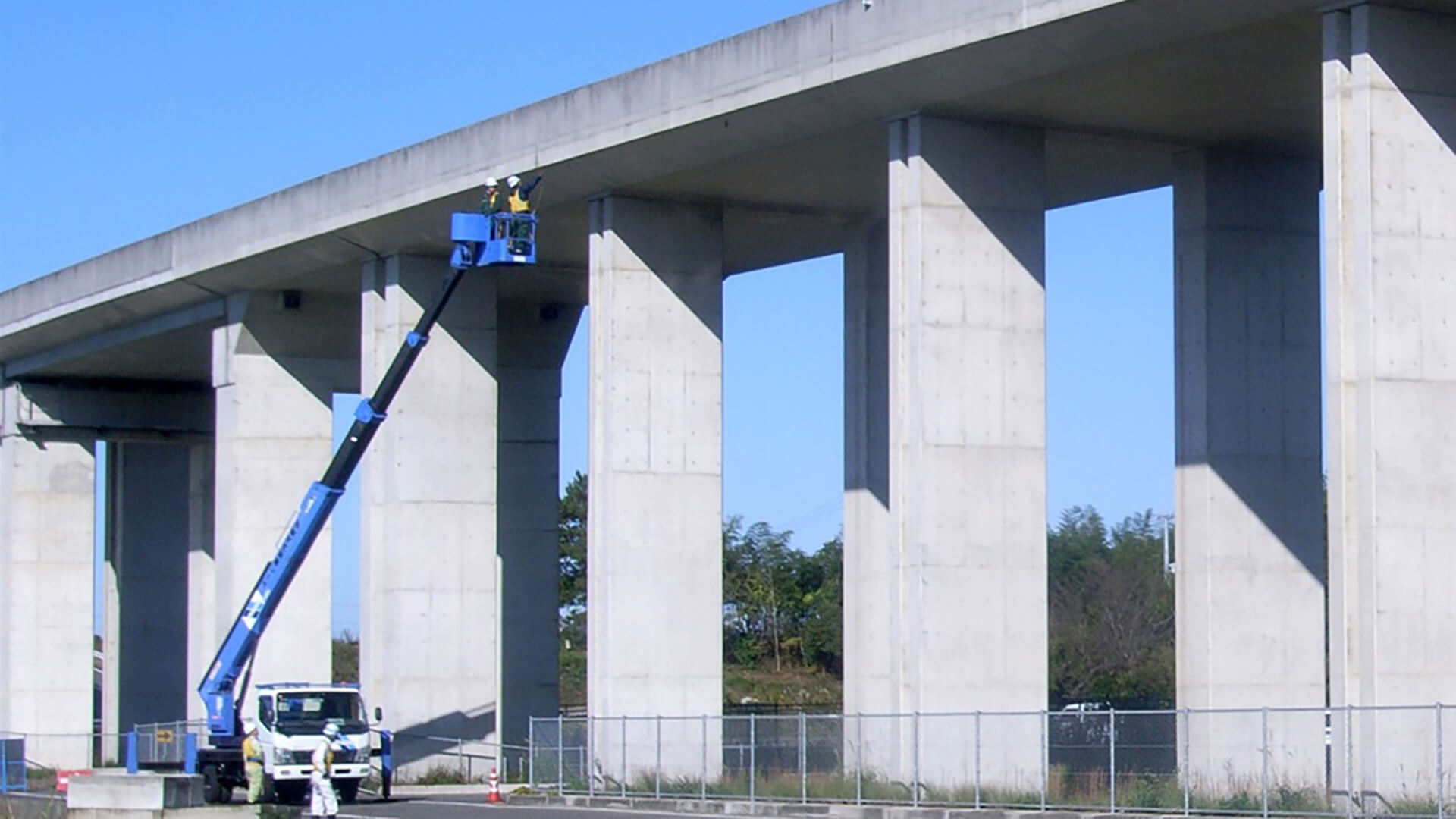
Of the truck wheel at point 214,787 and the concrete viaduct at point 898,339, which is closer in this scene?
the concrete viaduct at point 898,339

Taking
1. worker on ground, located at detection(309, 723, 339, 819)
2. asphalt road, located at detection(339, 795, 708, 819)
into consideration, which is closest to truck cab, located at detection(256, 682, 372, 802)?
asphalt road, located at detection(339, 795, 708, 819)

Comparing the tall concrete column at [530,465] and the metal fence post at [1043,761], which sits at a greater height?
the tall concrete column at [530,465]

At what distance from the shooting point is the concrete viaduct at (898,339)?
93.2 feet

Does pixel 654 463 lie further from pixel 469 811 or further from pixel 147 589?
pixel 147 589

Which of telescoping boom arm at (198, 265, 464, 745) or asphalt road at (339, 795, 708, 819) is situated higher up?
telescoping boom arm at (198, 265, 464, 745)

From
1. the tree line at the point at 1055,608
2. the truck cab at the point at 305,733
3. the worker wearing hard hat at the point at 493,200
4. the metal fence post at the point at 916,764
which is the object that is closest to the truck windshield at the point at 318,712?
the truck cab at the point at 305,733

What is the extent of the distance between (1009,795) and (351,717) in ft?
40.0

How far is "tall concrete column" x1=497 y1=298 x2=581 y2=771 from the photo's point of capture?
5397cm

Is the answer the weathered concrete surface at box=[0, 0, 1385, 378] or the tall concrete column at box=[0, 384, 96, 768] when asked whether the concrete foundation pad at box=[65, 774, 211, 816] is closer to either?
the weathered concrete surface at box=[0, 0, 1385, 378]

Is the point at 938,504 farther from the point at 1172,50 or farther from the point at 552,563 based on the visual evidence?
the point at 552,563

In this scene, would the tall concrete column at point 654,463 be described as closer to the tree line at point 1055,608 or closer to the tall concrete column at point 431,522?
the tall concrete column at point 431,522

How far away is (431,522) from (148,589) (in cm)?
2498

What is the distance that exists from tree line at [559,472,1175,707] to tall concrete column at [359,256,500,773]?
44774 millimetres

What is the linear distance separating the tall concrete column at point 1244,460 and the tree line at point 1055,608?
5166 centimetres
